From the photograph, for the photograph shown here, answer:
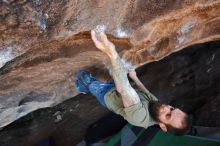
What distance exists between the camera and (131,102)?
71.6 inches

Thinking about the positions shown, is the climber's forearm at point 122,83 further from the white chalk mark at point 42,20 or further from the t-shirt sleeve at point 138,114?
the white chalk mark at point 42,20

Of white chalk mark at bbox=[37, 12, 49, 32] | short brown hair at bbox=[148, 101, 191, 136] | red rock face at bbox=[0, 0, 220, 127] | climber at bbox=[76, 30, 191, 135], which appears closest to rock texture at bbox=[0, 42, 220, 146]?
red rock face at bbox=[0, 0, 220, 127]

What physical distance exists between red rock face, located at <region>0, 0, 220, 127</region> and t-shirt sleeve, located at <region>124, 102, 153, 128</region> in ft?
1.26

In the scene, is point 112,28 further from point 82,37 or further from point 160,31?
point 160,31

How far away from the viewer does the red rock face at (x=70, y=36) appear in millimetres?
1532

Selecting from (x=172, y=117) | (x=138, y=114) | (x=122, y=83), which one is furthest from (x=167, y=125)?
(x=122, y=83)

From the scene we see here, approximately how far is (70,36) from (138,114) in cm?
54

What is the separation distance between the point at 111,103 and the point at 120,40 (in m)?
0.36

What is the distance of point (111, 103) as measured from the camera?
201cm

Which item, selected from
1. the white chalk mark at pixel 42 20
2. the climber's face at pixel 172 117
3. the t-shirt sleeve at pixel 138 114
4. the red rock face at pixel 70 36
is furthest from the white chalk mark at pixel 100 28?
the climber's face at pixel 172 117

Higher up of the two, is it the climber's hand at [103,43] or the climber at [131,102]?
the climber's hand at [103,43]

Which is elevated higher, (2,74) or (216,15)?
(2,74)

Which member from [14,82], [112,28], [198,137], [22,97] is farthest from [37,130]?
[112,28]

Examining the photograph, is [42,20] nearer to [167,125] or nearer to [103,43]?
[103,43]
